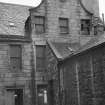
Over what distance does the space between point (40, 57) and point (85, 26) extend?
16.3 feet

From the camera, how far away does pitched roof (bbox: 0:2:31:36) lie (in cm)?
2383

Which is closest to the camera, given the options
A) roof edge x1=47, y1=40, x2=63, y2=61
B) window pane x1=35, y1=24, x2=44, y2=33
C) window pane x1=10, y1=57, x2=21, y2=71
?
roof edge x1=47, y1=40, x2=63, y2=61

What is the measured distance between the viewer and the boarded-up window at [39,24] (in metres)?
23.8

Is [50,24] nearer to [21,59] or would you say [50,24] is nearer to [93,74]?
[21,59]

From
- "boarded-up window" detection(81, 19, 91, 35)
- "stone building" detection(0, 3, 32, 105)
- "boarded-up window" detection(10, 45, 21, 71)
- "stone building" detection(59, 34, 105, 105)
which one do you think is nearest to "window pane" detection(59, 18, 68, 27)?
"boarded-up window" detection(81, 19, 91, 35)

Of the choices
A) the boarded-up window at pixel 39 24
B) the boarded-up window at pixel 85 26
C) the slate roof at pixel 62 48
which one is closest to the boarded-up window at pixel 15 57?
the boarded-up window at pixel 39 24

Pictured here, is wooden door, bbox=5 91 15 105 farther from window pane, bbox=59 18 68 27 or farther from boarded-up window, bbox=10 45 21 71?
window pane, bbox=59 18 68 27

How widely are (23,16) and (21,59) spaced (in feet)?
16.9

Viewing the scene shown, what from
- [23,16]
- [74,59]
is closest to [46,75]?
[74,59]

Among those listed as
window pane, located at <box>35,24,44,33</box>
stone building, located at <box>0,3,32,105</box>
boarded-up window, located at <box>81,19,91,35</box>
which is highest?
boarded-up window, located at <box>81,19,91,35</box>

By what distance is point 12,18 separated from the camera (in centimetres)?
2559

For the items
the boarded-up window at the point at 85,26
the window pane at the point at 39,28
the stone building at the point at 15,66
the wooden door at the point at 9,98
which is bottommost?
the wooden door at the point at 9,98

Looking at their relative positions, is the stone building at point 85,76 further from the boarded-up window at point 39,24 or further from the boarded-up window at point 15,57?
the boarded-up window at point 39,24

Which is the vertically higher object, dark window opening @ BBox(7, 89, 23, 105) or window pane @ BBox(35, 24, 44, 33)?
window pane @ BBox(35, 24, 44, 33)
